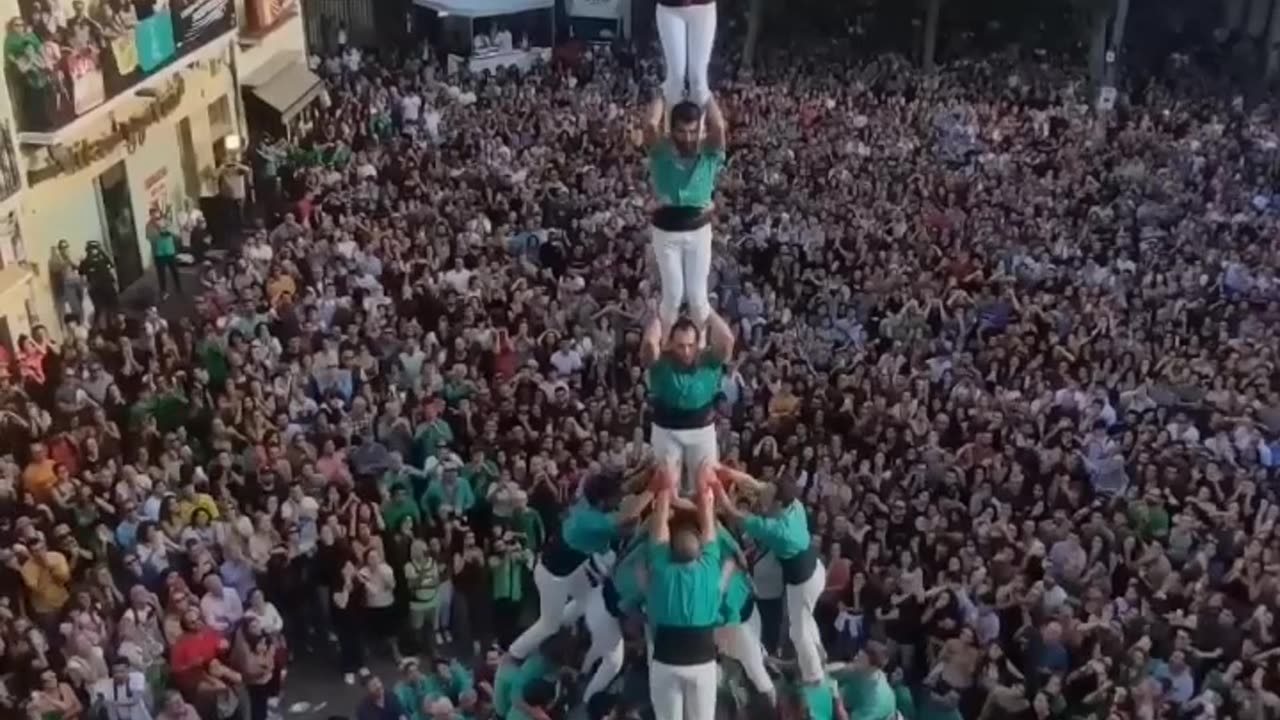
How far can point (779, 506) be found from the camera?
7.94 m

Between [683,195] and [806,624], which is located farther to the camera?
[806,624]

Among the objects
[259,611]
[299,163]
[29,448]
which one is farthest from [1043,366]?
[299,163]

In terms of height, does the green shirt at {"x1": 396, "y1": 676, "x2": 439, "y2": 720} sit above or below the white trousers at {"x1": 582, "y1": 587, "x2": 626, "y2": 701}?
below

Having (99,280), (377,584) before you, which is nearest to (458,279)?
(99,280)

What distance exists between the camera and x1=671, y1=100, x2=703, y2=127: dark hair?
762 centimetres

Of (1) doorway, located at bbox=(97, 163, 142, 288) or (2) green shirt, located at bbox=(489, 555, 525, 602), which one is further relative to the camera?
(1) doorway, located at bbox=(97, 163, 142, 288)

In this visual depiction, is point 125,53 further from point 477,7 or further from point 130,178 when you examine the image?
point 477,7

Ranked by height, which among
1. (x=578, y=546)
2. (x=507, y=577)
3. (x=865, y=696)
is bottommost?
(x=507, y=577)

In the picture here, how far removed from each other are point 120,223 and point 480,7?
41.8ft

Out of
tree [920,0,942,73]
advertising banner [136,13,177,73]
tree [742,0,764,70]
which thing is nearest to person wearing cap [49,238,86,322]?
advertising banner [136,13,177,73]

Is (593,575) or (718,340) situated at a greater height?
(718,340)

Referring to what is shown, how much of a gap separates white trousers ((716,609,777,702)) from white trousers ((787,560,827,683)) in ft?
0.64

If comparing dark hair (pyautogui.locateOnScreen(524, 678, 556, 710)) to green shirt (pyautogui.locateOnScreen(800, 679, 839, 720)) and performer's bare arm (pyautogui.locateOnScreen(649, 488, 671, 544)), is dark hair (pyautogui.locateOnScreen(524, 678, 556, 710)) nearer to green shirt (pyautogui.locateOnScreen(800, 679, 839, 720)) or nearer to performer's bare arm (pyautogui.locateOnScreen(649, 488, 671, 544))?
green shirt (pyautogui.locateOnScreen(800, 679, 839, 720))

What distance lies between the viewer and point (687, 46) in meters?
7.66
